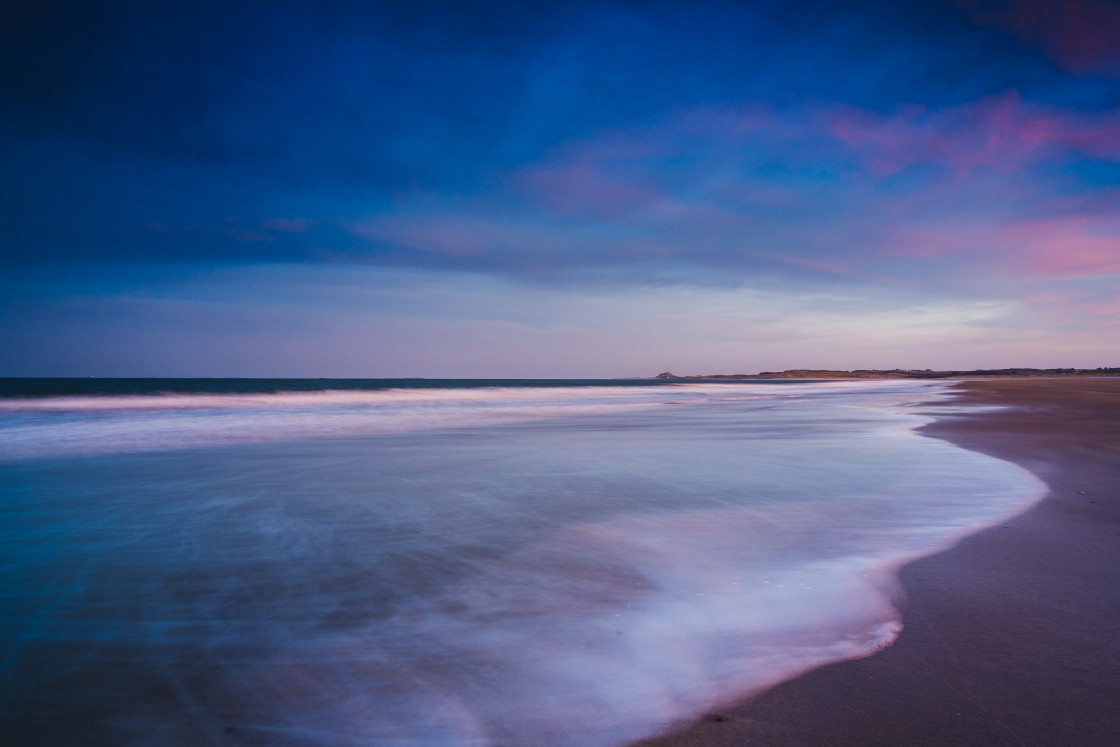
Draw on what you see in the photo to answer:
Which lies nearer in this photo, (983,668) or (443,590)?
(983,668)

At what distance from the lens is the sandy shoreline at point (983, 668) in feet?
7.07

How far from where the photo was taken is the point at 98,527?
5.27 m

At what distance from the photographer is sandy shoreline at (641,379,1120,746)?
7.07 feet

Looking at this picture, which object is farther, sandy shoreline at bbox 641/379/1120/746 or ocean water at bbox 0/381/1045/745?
ocean water at bbox 0/381/1045/745

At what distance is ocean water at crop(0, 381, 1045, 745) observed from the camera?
2.38 m

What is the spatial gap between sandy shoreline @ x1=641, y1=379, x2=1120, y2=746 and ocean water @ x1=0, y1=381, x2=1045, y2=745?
0.16 meters

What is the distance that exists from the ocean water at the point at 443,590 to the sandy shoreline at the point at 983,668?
0.16 metres

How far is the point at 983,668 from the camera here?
101 inches

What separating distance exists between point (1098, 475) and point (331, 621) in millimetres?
8587

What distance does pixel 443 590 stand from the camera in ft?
12.1

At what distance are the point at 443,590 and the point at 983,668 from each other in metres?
2.79

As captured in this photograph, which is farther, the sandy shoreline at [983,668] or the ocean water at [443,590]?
the ocean water at [443,590]

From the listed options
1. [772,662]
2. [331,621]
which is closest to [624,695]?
[772,662]

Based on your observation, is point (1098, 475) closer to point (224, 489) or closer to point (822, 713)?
point (822, 713)
